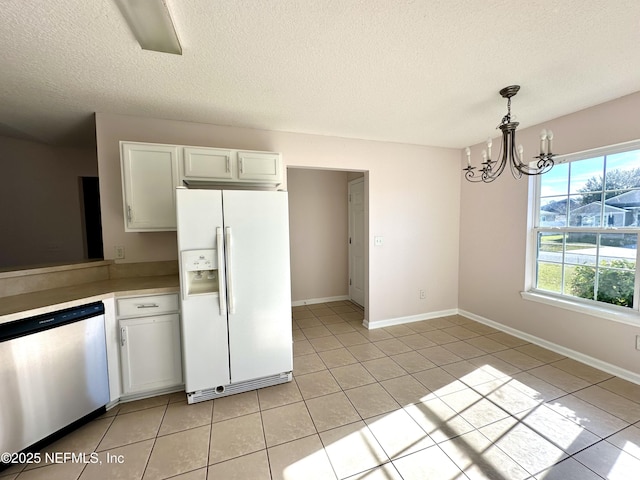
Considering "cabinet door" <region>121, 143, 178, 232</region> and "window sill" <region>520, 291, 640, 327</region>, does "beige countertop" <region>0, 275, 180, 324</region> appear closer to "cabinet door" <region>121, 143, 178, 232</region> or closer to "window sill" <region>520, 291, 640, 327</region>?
"cabinet door" <region>121, 143, 178, 232</region>

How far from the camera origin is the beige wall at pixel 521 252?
2.29 m

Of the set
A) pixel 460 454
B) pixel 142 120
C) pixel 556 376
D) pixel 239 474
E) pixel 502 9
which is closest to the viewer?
pixel 502 9

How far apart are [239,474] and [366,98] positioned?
2.77m

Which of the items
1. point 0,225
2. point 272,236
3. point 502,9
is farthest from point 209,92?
point 0,225

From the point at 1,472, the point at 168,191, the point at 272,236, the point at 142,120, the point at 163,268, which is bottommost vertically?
the point at 1,472

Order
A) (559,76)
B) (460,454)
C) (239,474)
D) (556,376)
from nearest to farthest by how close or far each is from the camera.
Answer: (239,474) < (460,454) < (559,76) < (556,376)

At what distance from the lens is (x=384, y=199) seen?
349 cm

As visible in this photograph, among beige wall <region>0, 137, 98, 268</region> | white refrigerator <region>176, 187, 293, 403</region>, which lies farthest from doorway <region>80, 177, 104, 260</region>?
white refrigerator <region>176, 187, 293, 403</region>

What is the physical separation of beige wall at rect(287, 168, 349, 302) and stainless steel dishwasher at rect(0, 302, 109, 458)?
2839mm

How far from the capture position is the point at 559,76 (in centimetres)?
190

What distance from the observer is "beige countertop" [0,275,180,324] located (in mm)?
1616

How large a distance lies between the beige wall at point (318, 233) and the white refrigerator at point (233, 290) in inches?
86.2

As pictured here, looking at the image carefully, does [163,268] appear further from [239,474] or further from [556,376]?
[556,376]

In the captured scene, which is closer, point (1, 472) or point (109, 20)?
point (109, 20)
